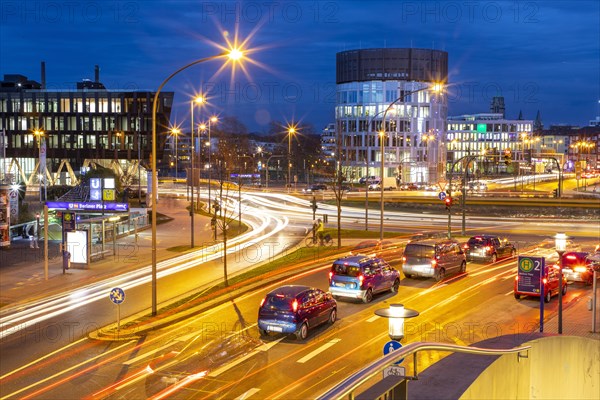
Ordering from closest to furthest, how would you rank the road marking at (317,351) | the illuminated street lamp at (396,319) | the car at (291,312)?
1. the illuminated street lamp at (396,319)
2. the road marking at (317,351)
3. the car at (291,312)

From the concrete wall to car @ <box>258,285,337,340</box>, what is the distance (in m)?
8.13

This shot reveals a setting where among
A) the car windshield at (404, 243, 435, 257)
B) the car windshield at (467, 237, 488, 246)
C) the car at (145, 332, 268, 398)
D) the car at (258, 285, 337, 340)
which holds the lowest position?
the car at (145, 332, 268, 398)

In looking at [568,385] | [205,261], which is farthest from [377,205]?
[568,385]

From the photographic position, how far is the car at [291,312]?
736 inches

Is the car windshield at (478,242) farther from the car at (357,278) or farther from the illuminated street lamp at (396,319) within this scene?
the illuminated street lamp at (396,319)

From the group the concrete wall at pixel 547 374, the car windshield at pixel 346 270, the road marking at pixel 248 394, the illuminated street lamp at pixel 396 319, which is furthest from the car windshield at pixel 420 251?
the illuminated street lamp at pixel 396 319

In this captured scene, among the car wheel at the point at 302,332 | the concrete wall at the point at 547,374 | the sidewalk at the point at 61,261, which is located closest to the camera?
the concrete wall at the point at 547,374

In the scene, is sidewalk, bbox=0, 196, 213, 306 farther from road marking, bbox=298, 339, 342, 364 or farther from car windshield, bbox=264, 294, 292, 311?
road marking, bbox=298, 339, 342, 364

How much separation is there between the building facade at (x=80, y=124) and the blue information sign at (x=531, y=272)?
76.8 meters

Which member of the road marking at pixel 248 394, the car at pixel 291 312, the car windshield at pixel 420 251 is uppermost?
the car windshield at pixel 420 251

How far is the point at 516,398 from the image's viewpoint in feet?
31.8

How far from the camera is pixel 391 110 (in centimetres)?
11988

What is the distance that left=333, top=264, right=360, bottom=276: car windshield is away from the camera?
927 inches

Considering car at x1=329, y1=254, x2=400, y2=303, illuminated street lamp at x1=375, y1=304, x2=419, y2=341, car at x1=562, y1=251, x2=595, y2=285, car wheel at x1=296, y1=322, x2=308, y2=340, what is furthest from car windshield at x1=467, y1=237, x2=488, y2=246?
illuminated street lamp at x1=375, y1=304, x2=419, y2=341
